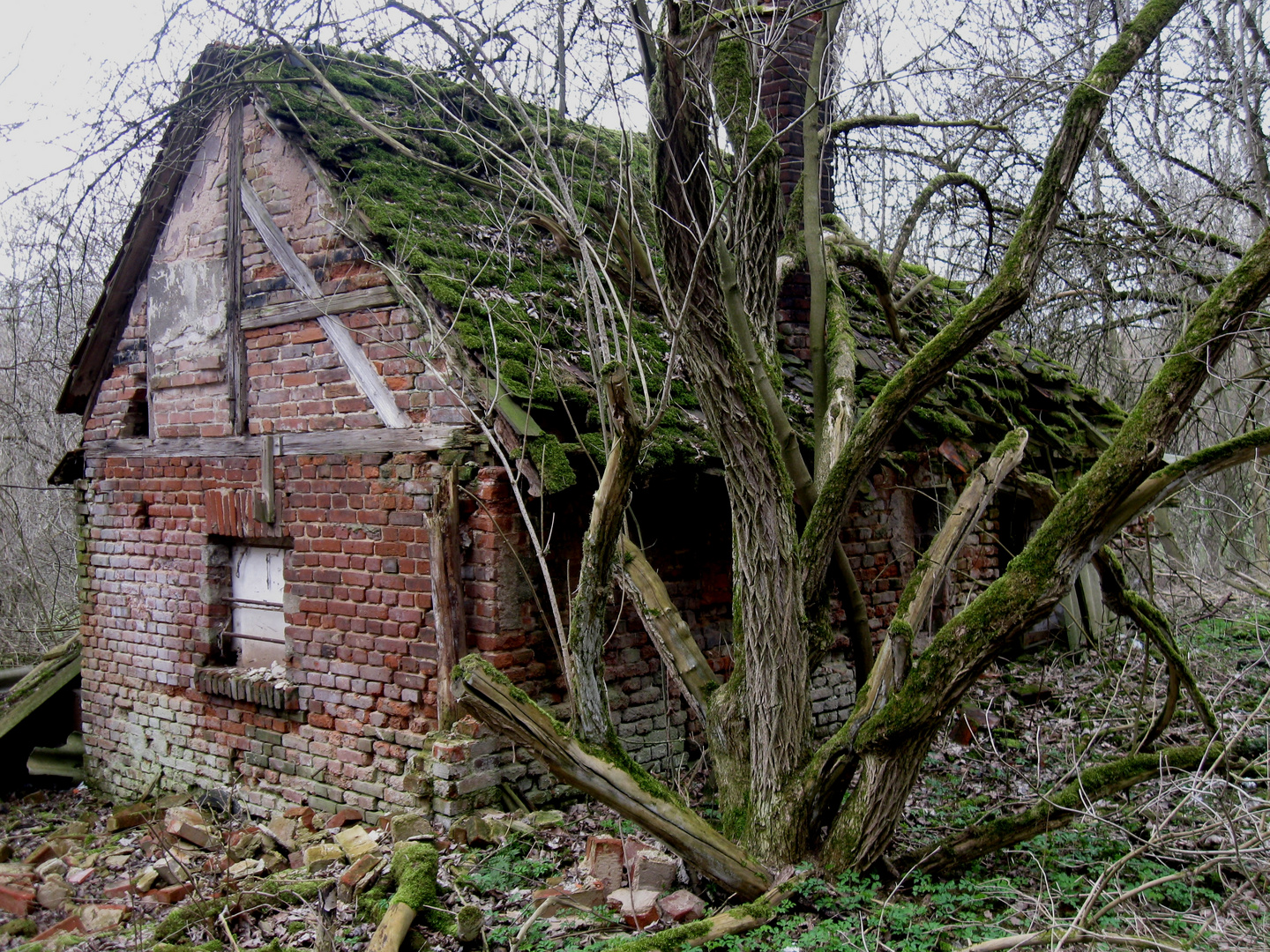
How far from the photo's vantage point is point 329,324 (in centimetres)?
624

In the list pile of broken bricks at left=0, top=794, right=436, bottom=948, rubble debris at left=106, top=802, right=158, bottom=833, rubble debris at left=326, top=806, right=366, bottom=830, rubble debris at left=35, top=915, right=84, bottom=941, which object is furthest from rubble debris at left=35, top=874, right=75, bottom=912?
rubble debris at left=326, top=806, right=366, bottom=830

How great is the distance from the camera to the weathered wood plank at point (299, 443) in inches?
224

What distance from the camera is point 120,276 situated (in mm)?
7672

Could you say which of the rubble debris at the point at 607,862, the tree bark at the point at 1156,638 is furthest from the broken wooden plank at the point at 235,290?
the tree bark at the point at 1156,638

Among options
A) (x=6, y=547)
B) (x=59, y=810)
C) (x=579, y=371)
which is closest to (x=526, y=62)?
(x=579, y=371)

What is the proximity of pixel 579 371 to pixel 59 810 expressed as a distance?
5.77 meters

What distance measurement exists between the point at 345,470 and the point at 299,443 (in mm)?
539

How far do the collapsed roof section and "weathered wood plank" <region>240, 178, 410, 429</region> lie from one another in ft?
1.98

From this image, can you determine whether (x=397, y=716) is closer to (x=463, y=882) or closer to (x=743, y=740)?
(x=463, y=882)

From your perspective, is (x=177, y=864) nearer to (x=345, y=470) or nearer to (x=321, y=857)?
(x=321, y=857)

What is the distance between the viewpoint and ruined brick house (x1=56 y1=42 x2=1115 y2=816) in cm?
552

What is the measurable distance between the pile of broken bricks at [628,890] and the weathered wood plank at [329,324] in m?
2.82

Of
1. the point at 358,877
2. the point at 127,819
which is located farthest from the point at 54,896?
the point at 358,877

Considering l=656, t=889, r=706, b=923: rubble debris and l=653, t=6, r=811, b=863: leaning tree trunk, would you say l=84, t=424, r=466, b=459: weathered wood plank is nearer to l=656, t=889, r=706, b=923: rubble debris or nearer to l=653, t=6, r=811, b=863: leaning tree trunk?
l=653, t=6, r=811, b=863: leaning tree trunk
